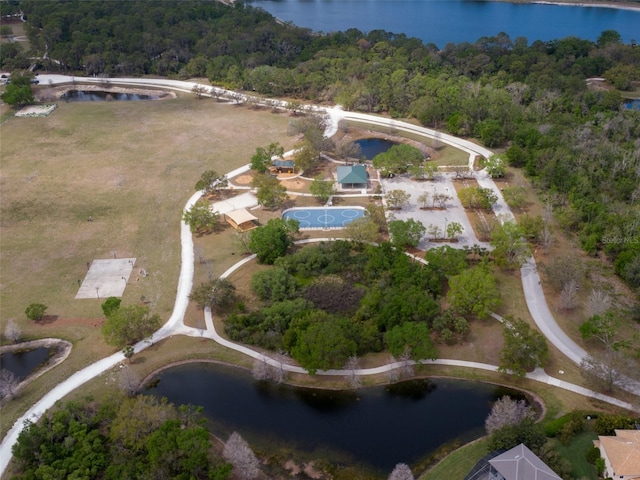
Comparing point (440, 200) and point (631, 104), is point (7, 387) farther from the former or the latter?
point (631, 104)

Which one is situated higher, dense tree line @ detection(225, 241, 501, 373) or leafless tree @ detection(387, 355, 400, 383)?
dense tree line @ detection(225, 241, 501, 373)

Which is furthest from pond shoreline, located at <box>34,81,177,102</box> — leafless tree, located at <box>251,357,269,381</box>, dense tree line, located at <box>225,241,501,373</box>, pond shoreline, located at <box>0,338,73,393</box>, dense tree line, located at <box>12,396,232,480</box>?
dense tree line, located at <box>12,396,232,480</box>

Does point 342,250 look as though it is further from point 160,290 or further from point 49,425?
point 49,425

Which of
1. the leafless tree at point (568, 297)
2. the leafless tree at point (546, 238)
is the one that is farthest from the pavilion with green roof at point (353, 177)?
the leafless tree at point (568, 297)

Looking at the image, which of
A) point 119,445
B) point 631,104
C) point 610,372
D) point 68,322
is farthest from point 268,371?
point 631,104

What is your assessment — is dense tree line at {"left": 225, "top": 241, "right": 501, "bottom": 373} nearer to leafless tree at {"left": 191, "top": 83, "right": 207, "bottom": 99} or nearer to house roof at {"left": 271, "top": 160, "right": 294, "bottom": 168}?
house roof at {"left": 271, "top": 160, "right": 294, "bottom": 168}
